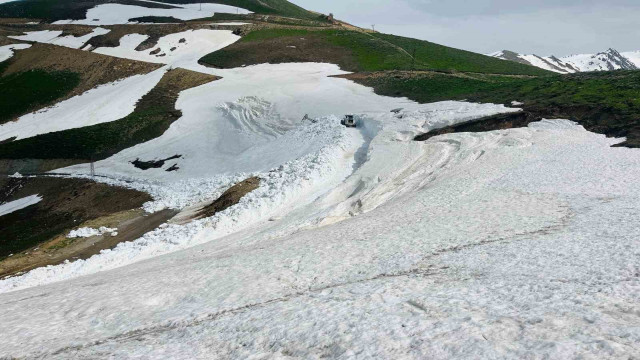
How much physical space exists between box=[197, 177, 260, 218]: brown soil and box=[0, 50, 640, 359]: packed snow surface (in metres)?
1.13

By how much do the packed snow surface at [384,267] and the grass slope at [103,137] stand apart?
2238cm

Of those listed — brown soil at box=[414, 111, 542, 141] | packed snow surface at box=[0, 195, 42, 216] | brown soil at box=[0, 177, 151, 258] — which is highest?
brown soil at box=[414, 111, 542, 141]

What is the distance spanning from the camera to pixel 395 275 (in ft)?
47.5

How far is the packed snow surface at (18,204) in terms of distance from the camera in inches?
1708

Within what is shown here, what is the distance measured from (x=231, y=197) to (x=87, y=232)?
9438mm

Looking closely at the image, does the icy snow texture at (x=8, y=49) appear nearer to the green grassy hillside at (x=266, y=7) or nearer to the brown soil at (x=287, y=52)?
the brown soil at (x=287, y=52)

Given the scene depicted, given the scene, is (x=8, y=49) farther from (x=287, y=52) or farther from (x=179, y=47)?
(x=287, y=52)

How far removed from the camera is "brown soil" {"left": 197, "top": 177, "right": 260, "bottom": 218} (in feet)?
110

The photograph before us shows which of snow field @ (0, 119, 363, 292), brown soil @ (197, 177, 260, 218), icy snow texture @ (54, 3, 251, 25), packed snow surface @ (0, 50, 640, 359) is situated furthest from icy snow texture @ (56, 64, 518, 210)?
icy snow texture @ (54, 3, 251, 25)

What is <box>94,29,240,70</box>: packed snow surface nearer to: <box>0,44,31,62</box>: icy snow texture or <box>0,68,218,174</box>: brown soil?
<box>0,44,31,62</box>: icy snow texture

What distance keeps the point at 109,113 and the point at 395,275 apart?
65306 millimetres

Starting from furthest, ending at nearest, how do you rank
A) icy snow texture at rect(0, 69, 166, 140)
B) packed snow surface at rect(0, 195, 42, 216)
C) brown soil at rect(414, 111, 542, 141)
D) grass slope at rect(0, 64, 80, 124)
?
1. grass slope at rect(0, 64, 80, 124)
2. icy snow texture at rect(0, 69, 166, 140)
3. packed snow surface at rect(0, 195, 42, 216)
4. brown soil at rect(414, 111, 542, 141)

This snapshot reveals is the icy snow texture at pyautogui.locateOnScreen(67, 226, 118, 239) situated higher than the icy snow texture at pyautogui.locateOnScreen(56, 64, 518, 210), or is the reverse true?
the icy snow texture at pyautogui.locateOnScreen(56, 64, 518, 210)

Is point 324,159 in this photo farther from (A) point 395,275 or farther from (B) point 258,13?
(B) point 258,13
